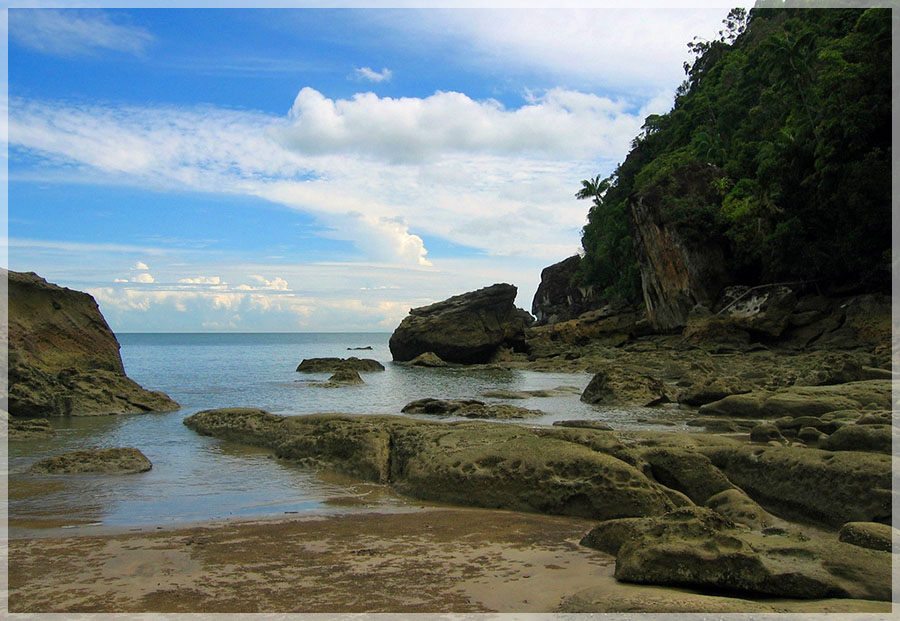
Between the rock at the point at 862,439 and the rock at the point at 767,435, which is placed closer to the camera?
the rock at the point at 862,439

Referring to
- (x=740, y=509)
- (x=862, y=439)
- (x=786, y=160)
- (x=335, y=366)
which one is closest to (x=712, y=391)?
(x=862, y=439)

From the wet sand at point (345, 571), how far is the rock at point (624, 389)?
10.8 metres

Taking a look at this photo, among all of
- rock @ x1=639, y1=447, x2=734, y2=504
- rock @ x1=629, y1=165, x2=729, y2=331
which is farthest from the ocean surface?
rock @ x1=629, y1=165, x2=729, y2=331

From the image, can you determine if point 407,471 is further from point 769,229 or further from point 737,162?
point 737,162

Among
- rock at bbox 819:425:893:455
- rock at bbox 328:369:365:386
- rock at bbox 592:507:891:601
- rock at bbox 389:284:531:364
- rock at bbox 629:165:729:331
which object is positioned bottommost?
rock at bbox 592:507:891:601

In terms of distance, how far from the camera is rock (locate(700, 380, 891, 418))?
39.1 ft

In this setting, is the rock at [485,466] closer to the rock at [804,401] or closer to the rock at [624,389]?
the rock at [804,401]

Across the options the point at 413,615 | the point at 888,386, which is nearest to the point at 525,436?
the point at 413,615

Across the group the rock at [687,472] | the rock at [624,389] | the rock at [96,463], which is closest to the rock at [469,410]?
the rock at [624,389]

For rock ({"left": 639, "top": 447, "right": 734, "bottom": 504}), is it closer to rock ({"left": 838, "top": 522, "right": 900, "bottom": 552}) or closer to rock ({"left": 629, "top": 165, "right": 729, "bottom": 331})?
rock ({"left": 838, "top": 522, "right": 900, "bottom": 552})

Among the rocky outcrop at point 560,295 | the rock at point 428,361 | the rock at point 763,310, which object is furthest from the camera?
the rocky outcrop at point 560,295

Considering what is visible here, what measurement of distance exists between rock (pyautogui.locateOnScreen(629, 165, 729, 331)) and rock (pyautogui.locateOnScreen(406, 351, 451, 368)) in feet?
47.3

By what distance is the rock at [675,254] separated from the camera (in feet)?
131

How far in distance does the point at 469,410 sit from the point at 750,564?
11.2 metres
